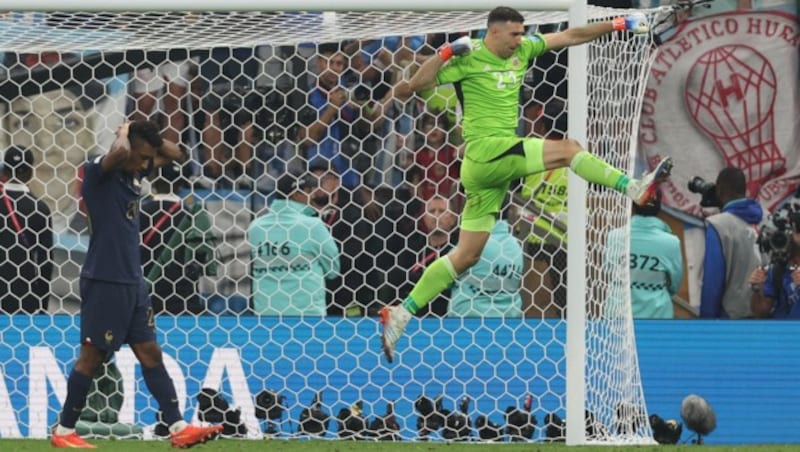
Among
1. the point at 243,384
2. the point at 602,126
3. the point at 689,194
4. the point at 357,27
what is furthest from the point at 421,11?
the point at 689,194

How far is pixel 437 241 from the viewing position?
10.9 m

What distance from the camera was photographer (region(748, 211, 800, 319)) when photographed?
441 inches

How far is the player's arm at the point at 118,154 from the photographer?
8.60m

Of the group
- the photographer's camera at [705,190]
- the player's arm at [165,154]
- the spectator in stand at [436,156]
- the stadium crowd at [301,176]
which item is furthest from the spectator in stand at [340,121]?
the player's arm at [165,154]

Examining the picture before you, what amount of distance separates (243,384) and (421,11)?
2.38 metres

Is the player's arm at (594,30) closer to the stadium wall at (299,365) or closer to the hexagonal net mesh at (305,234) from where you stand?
the hexagonal net mesh at (305,234)

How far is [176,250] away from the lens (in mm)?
10758

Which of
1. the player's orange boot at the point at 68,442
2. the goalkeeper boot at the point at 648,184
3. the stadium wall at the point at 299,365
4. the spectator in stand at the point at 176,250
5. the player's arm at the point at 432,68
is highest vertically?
the player's arm at the point at 432,68

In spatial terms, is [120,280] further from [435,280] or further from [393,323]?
[435,280]

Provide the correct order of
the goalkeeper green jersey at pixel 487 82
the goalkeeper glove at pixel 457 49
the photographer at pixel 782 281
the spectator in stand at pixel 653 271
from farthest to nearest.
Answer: the spectator in stand at pixel 653 271 → the photographer at pixel 782 281 → the goalkeeper green jersey at pixel 487 82 → the goalkeeper glove at pixel 457 49

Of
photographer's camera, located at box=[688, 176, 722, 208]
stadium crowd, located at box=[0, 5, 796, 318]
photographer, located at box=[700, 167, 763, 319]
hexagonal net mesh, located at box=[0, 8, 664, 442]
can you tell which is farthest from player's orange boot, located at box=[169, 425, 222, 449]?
photographer's camera, located at box=[688, 176, 722, 208]

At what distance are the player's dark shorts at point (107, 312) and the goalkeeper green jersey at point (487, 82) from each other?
1936mm

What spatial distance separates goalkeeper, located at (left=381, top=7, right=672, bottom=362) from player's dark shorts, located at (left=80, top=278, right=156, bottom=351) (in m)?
1.41

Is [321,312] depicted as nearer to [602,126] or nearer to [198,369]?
[198,369]
